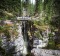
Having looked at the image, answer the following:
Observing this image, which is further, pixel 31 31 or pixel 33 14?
pixel 33 14

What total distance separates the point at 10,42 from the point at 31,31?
5.88ft

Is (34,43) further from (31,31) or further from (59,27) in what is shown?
(59,27)

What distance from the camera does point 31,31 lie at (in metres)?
9.48

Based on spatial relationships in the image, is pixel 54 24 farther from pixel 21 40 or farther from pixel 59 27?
pixel 21 40

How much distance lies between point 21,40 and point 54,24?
2525 mm

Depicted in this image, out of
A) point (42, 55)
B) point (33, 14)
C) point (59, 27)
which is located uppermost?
point (33, 14)

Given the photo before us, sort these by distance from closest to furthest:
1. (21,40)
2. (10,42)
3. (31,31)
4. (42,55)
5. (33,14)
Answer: (42,55) < (10,42) < (21,40) < (31,31) < (33,14)

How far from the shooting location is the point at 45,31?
9.20 metres

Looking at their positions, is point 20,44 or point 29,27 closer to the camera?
point 20,44

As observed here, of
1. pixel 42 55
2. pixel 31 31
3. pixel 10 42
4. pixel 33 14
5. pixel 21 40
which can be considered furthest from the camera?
pixel 33 14

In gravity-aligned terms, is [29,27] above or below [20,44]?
above

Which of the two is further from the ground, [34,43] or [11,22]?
[11,22]

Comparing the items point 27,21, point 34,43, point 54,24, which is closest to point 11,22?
point 27,21

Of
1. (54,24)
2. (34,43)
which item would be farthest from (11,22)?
(54,24)
